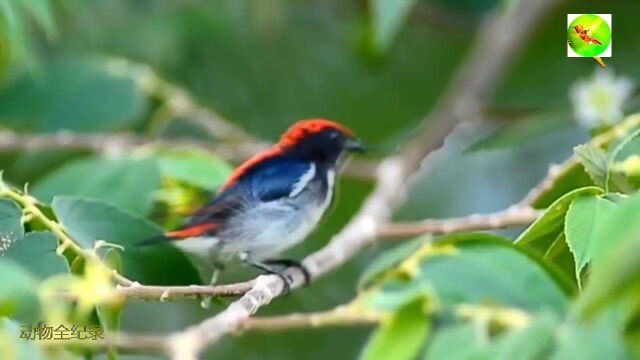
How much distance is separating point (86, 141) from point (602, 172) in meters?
1.46

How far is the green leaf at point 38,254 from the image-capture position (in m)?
1.28

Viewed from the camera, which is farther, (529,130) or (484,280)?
(529,130)

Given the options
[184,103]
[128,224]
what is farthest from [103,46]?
[128,224]

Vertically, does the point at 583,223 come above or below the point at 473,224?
above

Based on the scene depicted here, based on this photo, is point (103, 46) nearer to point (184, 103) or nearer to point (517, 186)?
point (184, 103)

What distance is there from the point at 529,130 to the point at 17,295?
6.14 ft

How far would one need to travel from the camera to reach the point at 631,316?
92 cm

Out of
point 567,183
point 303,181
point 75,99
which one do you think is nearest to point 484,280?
point 567,183

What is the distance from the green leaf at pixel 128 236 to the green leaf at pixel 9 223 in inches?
2.5

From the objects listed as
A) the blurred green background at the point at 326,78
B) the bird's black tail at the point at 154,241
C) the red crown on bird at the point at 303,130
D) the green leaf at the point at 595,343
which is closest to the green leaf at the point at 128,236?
the bird's black tail at the point at 154,241

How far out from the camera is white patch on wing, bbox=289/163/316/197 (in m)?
2.50

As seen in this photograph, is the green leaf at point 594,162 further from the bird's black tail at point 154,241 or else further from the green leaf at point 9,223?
the green leaf at point 9,223

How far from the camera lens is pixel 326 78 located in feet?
13.0

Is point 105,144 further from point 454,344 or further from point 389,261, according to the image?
point 454,344
